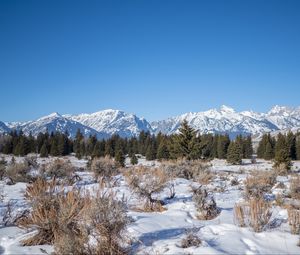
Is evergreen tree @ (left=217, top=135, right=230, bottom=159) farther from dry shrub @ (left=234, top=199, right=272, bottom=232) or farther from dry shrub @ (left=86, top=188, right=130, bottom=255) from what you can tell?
dry shrub @ (left=86, top=188, right=130, bottom=255)

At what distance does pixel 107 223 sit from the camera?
219 inches

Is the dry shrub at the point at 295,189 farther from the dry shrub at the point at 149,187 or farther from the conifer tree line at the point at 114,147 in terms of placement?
the conifer tree line at the point at 114,147

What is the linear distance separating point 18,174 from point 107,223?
14737 millimetres

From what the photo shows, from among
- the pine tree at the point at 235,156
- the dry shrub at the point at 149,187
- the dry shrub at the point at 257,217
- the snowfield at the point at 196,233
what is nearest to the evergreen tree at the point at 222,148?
the pine tree at the point at 235,156

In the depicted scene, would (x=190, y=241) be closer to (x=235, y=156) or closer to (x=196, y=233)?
(x=196, y=233)

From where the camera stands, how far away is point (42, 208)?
22.4 ft

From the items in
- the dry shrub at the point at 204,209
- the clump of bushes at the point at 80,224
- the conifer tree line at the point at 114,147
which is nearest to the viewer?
the clump of bushes at the point at 80,224

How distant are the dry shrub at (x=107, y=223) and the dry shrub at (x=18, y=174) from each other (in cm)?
1363

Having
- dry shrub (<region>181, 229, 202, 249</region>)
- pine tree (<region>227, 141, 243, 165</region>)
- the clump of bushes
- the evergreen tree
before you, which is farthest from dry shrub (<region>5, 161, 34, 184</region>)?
the evergreen tree

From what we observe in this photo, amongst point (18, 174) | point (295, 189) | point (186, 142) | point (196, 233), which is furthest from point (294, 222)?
point (186, 142)

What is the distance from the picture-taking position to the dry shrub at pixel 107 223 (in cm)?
545

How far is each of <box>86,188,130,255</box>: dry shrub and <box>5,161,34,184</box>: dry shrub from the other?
13631mm

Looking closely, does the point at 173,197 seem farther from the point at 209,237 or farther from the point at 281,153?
the point at 281,153

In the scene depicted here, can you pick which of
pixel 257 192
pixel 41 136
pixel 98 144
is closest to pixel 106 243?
pixel 257 192
